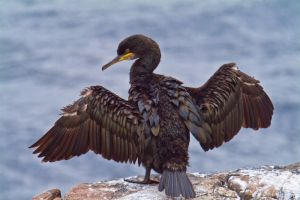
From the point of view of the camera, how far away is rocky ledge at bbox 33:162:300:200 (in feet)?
25.4

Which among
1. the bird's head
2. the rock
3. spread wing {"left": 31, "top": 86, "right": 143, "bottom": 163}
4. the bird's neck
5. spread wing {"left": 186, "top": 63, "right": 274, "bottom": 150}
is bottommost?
the rock

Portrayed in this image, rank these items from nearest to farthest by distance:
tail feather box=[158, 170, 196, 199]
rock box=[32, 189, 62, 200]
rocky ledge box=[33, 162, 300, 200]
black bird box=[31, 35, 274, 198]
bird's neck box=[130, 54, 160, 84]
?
tail feather box=[158, 170, 196, 199], rocky ledge box=[33, 162, 300, 200], black bird box=[31, 35, 274, 198], rock box=[32, 189, 62, 200], bird's neck box=[130, 54, 160, 84]

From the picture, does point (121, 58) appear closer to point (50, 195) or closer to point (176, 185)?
point (50, 195)

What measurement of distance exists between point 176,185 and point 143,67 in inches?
79.6

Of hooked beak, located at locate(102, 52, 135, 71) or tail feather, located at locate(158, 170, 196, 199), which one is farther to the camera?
hooked beak, located at locate(102, 52, 135, 71)

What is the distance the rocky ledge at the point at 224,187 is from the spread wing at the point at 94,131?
1.44ft

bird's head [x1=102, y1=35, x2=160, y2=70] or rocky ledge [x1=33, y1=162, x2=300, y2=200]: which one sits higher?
bird's head [x1=102, y1=35, x2=160, y2=70]

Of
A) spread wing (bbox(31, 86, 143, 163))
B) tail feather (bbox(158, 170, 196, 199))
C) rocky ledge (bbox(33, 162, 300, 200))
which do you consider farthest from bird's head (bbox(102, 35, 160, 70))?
tail feather (bbox(158, 170, 196, 199))

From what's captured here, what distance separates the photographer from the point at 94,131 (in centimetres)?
836

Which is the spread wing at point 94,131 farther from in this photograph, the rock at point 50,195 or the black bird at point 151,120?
the rock at point 50,195

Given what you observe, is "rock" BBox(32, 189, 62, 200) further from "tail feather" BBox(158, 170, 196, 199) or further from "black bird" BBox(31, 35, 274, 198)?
"tail feather" BBox(158, 170, 196, 199)

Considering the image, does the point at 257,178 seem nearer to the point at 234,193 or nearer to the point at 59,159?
the point at 234,193

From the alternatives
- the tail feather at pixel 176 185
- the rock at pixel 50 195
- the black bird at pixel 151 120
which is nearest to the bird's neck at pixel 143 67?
the black bird at pixel 151 120

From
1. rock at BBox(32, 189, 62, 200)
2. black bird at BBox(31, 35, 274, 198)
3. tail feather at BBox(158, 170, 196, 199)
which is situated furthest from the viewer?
rock at BBox(32, 189, 62, 200)
